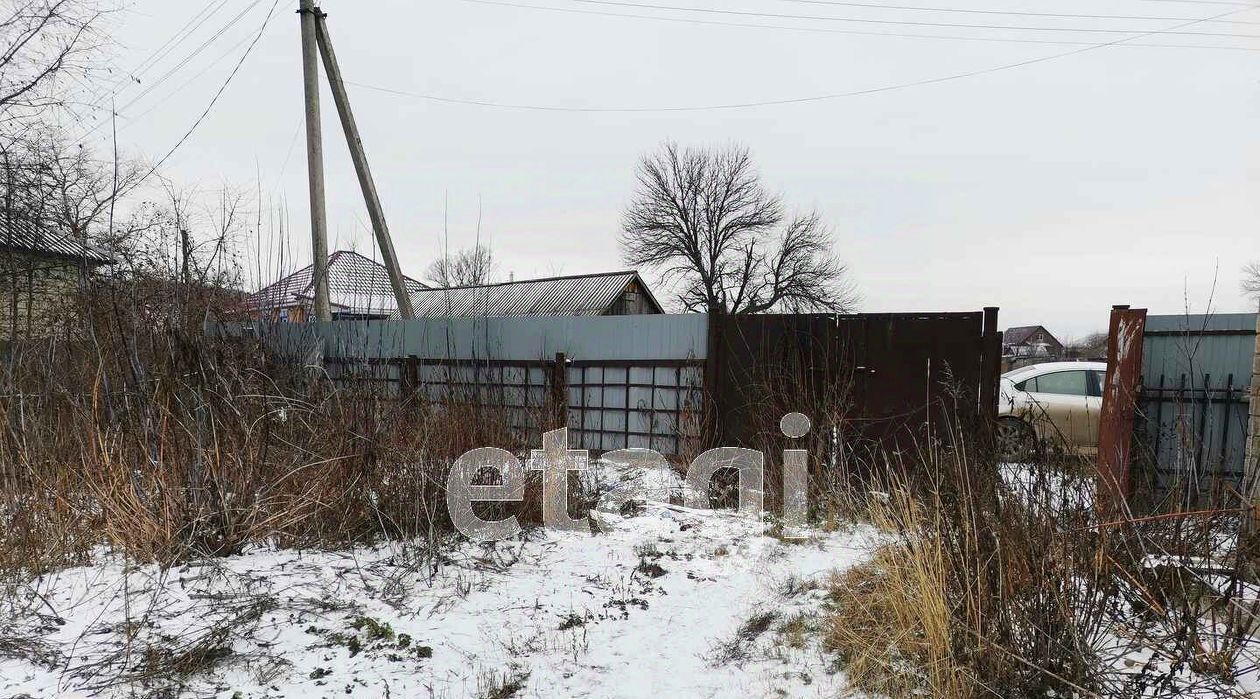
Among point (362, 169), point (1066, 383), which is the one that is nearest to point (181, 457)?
point (362, 169)

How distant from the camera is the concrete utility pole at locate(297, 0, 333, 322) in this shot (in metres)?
7.51

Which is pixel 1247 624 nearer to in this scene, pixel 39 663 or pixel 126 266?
pixel 39 663

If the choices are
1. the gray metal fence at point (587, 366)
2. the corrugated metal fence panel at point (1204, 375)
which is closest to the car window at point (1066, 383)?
the corrugated metal fence panel at point (1204, 375)

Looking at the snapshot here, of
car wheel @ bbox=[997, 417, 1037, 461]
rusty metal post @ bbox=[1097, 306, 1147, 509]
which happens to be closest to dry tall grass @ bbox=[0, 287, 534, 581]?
car wheel @ bbox=[997, 417, 1037, 461]

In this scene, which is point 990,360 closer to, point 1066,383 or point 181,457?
point 1066,383

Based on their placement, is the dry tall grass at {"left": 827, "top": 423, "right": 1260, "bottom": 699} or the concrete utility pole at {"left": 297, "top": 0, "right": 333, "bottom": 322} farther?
the concrete utility pole at {"left": 297, "top": 0, "right": 333, "bottom": 322}

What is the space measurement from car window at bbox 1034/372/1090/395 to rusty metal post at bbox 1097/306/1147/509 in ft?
10.2

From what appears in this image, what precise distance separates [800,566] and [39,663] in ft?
11.4

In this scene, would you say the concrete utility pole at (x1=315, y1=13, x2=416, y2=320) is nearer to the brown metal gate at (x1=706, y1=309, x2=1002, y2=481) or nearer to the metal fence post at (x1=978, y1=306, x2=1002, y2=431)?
the brown metal gate at (x1=706, y1=309, x2=1002, y2=481)

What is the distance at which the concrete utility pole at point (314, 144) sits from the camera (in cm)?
751

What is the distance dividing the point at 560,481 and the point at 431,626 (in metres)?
1.89

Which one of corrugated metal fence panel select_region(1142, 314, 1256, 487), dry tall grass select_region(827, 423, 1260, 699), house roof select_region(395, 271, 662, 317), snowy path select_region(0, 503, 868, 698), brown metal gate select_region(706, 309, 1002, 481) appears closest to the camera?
dry tall grass select_region(827, 423, 1260, 699)

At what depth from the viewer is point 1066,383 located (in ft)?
23.3

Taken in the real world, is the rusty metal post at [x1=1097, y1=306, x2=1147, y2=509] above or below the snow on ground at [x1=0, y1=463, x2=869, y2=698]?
above
